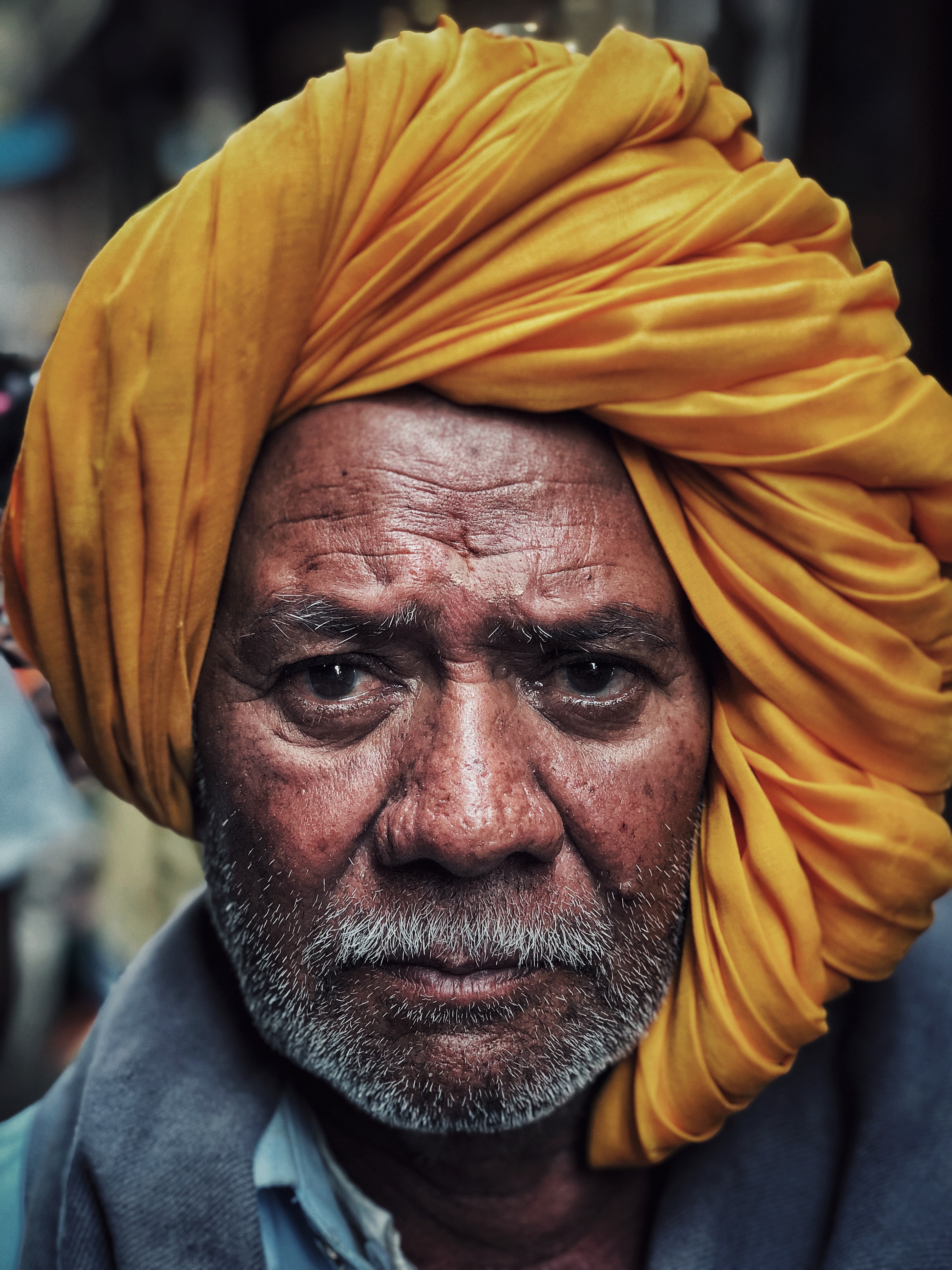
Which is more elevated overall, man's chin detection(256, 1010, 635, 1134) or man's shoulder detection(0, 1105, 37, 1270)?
man's chin detection(256, 1010, 635, 1134)

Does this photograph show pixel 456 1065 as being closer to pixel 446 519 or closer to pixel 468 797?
pixel 468 797

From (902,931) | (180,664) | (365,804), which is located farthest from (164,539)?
(902,931)

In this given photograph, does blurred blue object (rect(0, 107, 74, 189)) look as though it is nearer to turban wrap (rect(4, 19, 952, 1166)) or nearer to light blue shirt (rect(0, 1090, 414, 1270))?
turban wrap (rect(4, 19, 952, 1166))

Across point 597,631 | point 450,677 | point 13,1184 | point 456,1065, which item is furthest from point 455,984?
point 13,1184

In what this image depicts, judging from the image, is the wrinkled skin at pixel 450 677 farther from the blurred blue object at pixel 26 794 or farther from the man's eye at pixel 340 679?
the blurred blue object at pixel 26 794

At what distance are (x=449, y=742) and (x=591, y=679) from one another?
0.79 feet

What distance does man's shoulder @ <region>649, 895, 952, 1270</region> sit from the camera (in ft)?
4.85

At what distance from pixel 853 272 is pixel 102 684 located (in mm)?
1245

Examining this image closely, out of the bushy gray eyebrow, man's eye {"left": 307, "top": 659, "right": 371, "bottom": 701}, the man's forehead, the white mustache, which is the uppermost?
the man's forehead

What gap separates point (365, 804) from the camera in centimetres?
139

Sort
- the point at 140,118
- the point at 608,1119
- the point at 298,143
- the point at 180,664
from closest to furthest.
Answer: the point at 298,143, the point at 180,664, the point at 608,1119, the point at 140,118

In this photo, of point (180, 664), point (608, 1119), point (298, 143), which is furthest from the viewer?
point (608, 1119)

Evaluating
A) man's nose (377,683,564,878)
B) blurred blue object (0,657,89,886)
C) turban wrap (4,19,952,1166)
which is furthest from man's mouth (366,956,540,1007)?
blurred blue object (0,657,89,886)

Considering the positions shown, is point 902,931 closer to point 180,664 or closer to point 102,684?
point 180,664
